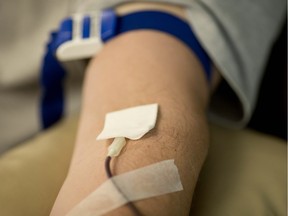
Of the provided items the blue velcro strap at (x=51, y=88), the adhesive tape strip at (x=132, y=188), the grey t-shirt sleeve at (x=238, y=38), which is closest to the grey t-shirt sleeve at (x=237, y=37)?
the grey t-shirt sleeve at (x=238, y=38)

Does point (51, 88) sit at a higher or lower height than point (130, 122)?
lower

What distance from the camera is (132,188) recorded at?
48 centimetres

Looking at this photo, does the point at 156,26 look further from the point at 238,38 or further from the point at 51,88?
the point at 51,88

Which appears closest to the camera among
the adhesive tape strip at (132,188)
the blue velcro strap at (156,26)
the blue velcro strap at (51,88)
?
the adhesive tape strip at (132,188)

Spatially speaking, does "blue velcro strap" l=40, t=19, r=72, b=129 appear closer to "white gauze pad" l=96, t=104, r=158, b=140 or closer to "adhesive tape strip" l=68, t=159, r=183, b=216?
"white gauze pad" l=96, t=104, r=158, b=140

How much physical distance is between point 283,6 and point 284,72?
0.52 ft

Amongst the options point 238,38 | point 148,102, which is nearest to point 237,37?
point 238,38

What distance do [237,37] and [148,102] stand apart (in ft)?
0.84

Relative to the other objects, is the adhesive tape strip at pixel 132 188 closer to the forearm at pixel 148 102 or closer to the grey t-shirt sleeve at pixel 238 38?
the forearm at pixel 148 102

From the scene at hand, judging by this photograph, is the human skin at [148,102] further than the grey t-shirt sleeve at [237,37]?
No

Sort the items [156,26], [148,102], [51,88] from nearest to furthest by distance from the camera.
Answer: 1. [148,102]
2. [156,26]
3. [51,88]

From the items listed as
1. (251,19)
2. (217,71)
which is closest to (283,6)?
(251,19)

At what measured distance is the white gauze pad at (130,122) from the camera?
53cm

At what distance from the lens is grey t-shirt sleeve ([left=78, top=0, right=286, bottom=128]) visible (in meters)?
0.73
